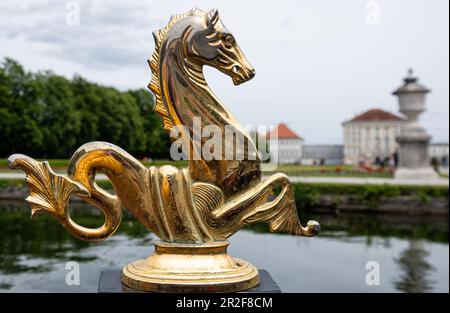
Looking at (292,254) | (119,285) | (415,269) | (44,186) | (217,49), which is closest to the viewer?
(44,186)

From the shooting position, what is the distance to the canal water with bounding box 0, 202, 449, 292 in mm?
8359

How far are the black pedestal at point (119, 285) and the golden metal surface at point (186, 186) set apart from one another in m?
0.06

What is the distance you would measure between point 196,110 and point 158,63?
0.46 meters

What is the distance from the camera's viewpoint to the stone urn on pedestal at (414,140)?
20.8m

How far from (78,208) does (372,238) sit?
9645 millimetres

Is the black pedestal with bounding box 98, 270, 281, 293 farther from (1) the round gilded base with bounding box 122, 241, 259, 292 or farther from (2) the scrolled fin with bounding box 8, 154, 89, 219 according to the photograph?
(2) the scrolled fin with bounding box 8, 154, 89, 219

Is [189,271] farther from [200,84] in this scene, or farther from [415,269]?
[415,269]

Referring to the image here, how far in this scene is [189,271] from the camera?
10.9 feet

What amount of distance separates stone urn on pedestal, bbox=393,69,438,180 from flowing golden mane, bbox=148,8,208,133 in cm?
1919

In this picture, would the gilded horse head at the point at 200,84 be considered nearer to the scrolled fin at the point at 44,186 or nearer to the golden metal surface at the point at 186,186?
the golden metal surface at the point at 186,186

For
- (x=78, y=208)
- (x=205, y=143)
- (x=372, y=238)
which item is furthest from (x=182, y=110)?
(x=78, y=208)

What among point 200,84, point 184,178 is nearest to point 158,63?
point 200,84

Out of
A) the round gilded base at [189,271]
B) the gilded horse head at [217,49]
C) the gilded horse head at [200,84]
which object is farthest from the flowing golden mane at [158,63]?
the round gilded base at [189,271]

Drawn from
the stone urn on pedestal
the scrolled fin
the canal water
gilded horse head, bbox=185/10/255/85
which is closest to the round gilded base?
the scrolled fin
